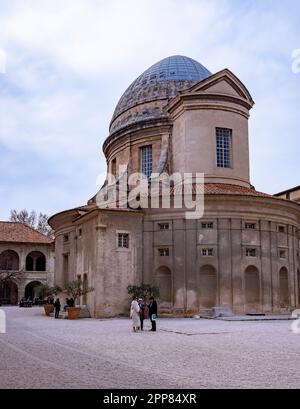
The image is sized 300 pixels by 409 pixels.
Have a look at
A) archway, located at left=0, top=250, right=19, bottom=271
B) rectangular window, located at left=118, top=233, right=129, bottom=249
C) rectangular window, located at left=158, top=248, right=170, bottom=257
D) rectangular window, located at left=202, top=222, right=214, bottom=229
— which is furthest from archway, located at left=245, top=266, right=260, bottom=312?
archway, located at left=0, top=250, right=19, bottom=271

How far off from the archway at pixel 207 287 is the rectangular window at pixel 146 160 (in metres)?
11.3

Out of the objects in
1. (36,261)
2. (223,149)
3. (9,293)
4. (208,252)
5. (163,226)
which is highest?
(223,149)

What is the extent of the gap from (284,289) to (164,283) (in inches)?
320

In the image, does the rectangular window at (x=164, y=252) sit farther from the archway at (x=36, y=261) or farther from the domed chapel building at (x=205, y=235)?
the archway at (x=36, y=261)

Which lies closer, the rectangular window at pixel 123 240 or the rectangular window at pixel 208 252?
the rectangular window at pixel 208 252

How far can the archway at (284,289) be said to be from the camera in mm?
35375

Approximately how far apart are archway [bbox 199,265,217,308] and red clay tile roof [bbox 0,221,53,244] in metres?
37.1

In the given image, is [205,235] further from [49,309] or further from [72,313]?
[49,309]

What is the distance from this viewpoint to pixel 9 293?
66.7 metres

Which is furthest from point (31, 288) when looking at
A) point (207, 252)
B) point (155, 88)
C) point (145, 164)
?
point (207, 252)

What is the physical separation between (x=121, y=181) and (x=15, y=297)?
31.2 metres

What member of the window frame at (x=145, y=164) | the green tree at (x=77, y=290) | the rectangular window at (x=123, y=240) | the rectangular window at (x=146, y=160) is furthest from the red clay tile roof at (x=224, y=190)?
the green tree at (x=77, y=290)

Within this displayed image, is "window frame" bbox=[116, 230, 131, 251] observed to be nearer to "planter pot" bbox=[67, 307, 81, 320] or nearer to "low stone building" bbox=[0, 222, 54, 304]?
"planter pot" bbox=[67, 307, 81, 320]

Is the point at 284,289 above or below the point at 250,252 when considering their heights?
below
